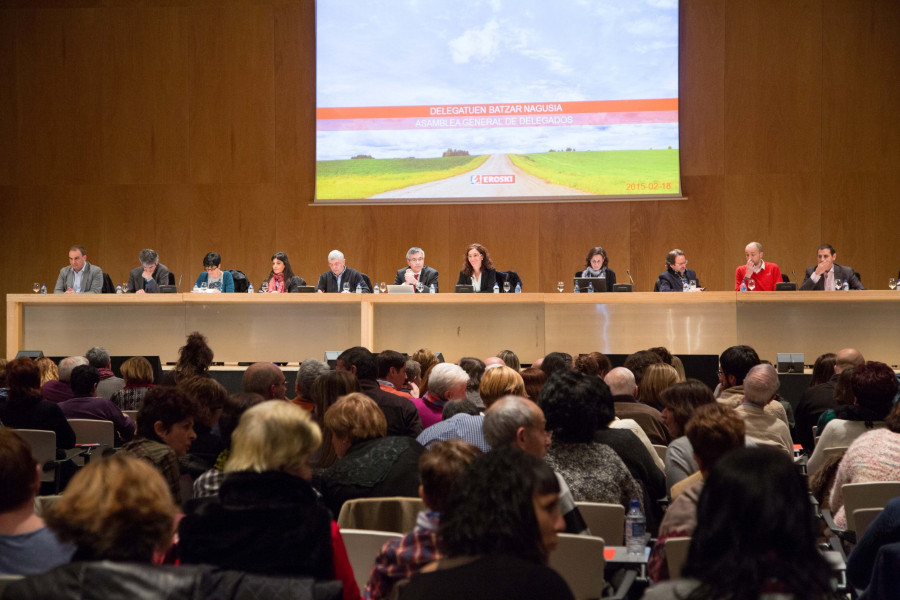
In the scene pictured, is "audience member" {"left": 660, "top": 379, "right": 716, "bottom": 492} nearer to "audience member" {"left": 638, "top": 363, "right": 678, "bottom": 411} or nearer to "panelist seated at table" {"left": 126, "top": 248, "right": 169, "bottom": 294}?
"audience member" {"left": 638, "top": 363, "right": 678, "bottom": 411}

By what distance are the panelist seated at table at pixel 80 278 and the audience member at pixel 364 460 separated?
6602mm

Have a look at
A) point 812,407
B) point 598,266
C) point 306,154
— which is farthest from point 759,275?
point 306,154

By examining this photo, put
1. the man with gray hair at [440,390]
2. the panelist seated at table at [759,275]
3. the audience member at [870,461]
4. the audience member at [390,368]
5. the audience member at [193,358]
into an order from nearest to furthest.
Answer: the audience member at [870,461]
the man with gray hair at [440,390]
the audience member at [390,368]
the audience member at [193,358]
the panelist seated at table at [759,275]

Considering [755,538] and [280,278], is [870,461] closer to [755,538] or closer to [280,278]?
[755,538]

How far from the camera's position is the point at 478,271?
897 centimetres

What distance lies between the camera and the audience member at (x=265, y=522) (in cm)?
207

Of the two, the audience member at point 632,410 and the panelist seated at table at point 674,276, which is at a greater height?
the panelist seated at table at point 674,276

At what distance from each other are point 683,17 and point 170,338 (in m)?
6.67

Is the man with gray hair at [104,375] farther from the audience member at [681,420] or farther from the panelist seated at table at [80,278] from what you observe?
the audience member at [681,420]

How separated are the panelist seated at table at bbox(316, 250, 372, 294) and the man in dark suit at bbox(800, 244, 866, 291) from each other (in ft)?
13.8

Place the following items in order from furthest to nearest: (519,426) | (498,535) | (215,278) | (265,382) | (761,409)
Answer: (215,278), (265,382), (761,409), (519,426), (498,535)

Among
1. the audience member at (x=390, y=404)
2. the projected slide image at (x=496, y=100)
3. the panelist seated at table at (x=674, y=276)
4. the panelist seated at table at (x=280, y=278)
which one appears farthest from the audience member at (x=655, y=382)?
the projected slide image at (x=496, y=100)

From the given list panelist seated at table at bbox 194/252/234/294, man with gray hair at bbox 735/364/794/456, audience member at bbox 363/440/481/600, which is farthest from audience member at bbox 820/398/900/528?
panelist seated at table at bbox 194/252/234/294

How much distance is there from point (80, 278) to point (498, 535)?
8.46m
